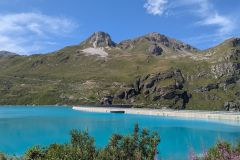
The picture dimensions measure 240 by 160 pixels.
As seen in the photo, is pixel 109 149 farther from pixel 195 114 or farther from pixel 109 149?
pixel 195 114

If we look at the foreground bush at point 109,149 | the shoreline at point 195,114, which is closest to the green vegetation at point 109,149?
the foreground bush at point 109,149

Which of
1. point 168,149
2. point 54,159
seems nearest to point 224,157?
point 54,159

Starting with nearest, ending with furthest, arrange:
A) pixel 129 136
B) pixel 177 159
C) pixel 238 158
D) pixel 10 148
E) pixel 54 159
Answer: pixel 238 158
pixel 54 159
pixel 129 136
pixel 177 159
pixel 10 148

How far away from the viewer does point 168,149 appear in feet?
220

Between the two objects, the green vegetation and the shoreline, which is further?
the shoreline

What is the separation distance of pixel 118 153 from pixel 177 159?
114 ft

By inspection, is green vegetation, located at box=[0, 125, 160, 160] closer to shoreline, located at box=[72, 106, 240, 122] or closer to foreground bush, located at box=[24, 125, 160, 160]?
foreground bush, located at box=[24, 125, 160, 160]

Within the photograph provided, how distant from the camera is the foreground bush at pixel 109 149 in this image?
1925 centimetres

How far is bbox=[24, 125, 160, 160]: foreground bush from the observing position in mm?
19250

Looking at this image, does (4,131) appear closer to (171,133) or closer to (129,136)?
(171,133)

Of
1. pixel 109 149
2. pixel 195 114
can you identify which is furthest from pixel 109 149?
pixel 195 114

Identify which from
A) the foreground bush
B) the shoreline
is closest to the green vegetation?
the foreground bush

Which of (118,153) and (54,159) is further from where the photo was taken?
(118,153)

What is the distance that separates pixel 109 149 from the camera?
2041 cm
